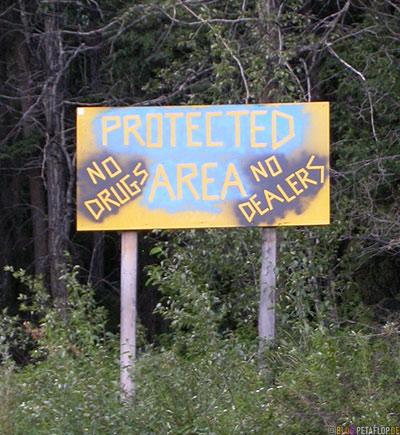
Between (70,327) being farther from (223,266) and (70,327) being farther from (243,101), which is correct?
(243,101)

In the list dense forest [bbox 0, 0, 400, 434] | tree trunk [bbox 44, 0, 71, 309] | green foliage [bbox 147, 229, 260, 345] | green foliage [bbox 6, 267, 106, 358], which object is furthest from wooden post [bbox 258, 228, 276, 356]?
tree trunk [bbox 44, 0, 71, 309]

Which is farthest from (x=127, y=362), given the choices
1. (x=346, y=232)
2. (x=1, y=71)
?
(x=1, y=71)

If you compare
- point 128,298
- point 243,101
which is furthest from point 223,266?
point 243,101

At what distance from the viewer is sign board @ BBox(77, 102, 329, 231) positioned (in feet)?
22.6

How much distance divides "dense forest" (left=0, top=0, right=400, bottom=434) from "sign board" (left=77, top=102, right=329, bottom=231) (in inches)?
31.4

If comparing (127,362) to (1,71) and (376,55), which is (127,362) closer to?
(376,55)

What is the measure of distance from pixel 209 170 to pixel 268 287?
4.12 ft

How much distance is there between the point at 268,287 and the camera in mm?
7230

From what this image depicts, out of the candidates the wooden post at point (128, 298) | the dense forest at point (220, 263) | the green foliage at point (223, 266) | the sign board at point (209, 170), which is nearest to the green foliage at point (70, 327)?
the dense forest at point (220, 263)

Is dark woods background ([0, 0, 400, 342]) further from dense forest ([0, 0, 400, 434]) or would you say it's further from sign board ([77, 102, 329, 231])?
sign board ([77, 102, 329, 231])

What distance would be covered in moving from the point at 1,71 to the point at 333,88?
6.96m

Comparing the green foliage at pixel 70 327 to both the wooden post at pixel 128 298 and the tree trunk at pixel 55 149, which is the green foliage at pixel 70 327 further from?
the tree trunk at pixel 55 149

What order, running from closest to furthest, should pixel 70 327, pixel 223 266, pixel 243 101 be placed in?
pixel 70 327 < pixel 223 266 < pixel 243 101

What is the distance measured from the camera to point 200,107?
698 centimetres
